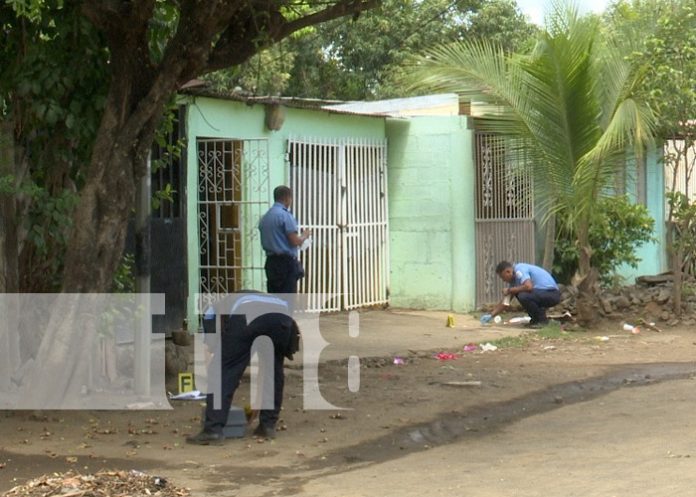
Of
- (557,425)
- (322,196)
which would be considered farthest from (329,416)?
(322,196)

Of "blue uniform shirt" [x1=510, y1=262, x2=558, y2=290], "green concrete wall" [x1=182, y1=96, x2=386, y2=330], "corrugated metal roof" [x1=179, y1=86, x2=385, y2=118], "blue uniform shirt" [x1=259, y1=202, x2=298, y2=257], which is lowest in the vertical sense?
"blue uniform shirt" [x1=510, y1=262, x2=558, y2=290]

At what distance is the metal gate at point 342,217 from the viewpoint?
49.8 feet

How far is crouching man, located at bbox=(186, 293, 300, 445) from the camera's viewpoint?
317 inches

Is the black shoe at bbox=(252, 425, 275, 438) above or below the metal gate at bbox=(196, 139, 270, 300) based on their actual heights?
below

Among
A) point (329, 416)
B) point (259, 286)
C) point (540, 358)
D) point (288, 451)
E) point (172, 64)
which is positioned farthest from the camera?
point (259, 286)

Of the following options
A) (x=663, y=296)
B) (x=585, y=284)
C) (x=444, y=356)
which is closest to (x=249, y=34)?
(x=444, y=356)

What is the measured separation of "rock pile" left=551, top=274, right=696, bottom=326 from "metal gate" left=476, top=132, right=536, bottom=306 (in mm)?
1073

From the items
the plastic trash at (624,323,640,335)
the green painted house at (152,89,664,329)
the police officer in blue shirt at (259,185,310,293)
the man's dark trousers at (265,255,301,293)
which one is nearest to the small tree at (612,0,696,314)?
the green painted house at (152,89,664,329)

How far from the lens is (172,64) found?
28.0 feet

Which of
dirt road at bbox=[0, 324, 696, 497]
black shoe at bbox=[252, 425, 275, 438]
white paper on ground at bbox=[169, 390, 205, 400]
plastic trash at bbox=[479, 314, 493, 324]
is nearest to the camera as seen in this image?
dirt road at bbox=[0, 324, 696, 497]

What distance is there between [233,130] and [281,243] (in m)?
2.85

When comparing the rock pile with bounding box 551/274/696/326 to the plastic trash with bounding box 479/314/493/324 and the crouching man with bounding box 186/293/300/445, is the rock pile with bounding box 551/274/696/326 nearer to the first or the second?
the plastic trash with bounding box 479/314/493/324

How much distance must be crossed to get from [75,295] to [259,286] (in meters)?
5.69

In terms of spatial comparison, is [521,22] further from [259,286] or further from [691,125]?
[259,286]
